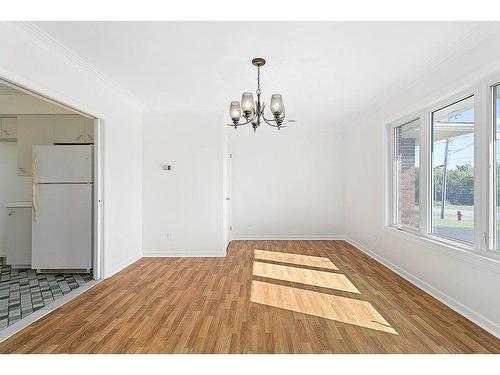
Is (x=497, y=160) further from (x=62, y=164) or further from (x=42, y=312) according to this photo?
(x=62, y=164)

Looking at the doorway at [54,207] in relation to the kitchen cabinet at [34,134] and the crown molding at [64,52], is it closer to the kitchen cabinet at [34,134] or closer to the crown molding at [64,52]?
the kitchen cabinet at [34,134]

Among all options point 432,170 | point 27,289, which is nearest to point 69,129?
point 27,289

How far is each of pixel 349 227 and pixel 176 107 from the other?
14.1 feet

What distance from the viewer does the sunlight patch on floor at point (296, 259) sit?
4.76 m

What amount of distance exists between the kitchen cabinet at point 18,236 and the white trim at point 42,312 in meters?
1.36

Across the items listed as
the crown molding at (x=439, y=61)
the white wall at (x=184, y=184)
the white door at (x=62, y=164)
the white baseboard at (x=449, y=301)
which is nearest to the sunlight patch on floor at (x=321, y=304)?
the white baseboard at (x=449, y=301)

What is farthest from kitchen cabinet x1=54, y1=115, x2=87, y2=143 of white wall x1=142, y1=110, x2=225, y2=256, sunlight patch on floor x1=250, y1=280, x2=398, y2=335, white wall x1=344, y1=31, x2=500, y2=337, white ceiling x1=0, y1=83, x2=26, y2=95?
white wall x1=344, y1=31, x2=500, y2=337

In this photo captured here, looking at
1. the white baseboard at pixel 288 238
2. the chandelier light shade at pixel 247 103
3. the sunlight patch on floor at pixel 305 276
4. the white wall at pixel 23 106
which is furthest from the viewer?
the white baseboard at pixel 288 238

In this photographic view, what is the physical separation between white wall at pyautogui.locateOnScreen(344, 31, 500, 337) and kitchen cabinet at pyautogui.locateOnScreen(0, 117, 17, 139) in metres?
5.94

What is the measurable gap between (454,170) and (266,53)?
2326 millimetres

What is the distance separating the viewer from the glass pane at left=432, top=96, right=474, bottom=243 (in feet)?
9.79

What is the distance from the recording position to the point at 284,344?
90.1 inches

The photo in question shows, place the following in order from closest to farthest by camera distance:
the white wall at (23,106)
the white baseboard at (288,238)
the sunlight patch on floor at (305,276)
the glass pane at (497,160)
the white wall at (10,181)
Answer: the glass pane at (497,160)
the sunlight patch on floor at (305,276)
the white wall at (23,106)
the white wall at (10,181)
the white baseboard at (288,238)

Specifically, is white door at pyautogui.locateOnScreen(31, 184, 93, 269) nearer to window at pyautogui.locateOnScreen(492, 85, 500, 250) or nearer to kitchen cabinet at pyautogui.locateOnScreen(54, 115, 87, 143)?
kitchen cabinet at pyautogui.locateOnScreen(54, 115, 87, 143)
